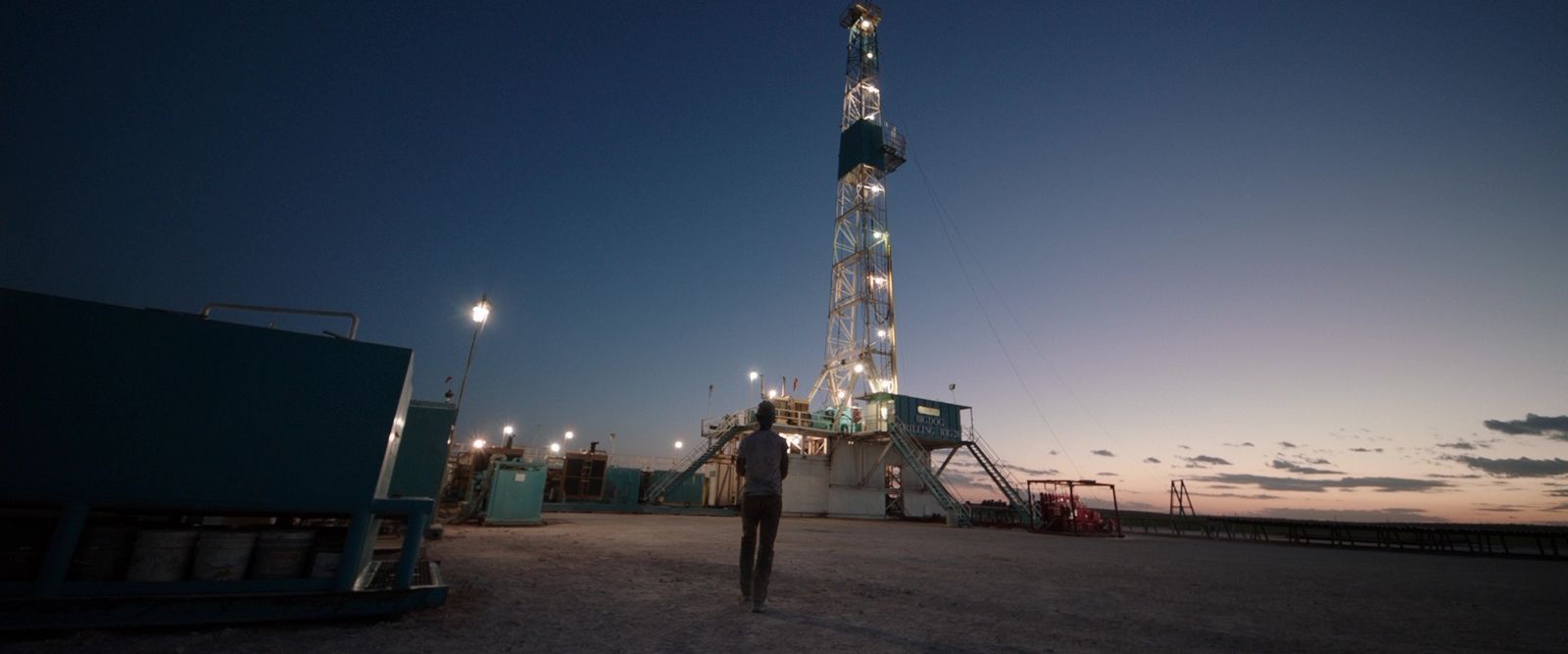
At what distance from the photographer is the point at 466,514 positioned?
14.9 meters

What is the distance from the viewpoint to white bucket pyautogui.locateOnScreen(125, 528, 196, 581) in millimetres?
3186

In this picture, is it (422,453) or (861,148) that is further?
(861,148)

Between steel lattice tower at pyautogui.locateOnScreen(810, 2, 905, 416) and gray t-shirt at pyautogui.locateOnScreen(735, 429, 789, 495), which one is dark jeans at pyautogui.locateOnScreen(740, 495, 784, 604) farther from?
steel lattice tower at pyautogui.locateOnScreen(810, 2, 905, 416)

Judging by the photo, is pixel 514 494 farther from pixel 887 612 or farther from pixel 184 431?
pixel 887 612

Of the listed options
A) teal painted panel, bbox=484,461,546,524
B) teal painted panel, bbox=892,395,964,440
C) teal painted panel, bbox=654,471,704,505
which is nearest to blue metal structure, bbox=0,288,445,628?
teal painted panel, bbox=484,461,546,524

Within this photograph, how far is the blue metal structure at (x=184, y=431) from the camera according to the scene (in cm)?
303

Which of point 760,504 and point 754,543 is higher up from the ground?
point 760,504

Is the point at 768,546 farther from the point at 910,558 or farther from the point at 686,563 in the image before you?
the point at 910,558

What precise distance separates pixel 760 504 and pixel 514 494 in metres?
10.9

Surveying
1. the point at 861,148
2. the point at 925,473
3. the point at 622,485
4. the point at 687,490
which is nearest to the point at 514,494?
the point at 622,485

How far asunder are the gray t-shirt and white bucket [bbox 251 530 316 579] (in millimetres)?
2968

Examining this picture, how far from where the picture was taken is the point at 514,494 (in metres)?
13.3

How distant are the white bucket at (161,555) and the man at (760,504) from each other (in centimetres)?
341

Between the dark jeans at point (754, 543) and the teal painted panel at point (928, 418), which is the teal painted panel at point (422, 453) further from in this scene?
the teal painted panel at point (928, 418)
